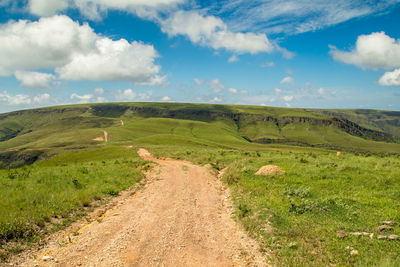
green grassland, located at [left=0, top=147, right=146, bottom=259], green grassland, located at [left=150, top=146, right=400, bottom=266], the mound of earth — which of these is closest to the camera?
green grassland, located at [left=150, top=146, right=400, bottom=266]

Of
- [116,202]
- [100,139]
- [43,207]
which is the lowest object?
[100,139]

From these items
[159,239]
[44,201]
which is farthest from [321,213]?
[44,201]

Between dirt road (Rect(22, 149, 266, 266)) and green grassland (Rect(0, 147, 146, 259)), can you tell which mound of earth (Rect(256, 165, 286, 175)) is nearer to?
dirt road (Rect(22, 149, 266, 266))

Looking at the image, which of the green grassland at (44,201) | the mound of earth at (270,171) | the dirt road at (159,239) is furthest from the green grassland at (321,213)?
the green grassland at (44,201)

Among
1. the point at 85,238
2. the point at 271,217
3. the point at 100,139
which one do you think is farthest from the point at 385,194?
the point at 100,139

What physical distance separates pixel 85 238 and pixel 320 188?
1611 cm

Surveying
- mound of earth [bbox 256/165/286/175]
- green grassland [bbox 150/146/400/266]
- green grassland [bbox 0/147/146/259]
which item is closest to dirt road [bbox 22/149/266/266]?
green grassland [bbox 150/146/400/266]

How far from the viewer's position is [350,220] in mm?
11680

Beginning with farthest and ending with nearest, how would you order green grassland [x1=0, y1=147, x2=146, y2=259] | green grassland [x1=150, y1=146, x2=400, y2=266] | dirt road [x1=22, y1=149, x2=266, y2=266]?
1. green grassland [x1=0, y1=147, x2=146, y2=259]
2. dirt road [x1=22, y1=149, x2=266, y2=266]
3. green grassland [x1=150, y1=146, x2=400, y2=266]

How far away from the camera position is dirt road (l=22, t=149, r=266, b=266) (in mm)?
9008

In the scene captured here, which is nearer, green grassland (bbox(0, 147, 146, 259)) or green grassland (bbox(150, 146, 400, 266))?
green grassland (bbox(150, 146, 400, 266))

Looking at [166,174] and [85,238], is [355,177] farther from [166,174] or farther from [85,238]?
[85,238]

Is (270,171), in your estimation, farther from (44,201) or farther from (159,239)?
(44,201)

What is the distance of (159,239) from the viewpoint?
416 inches
